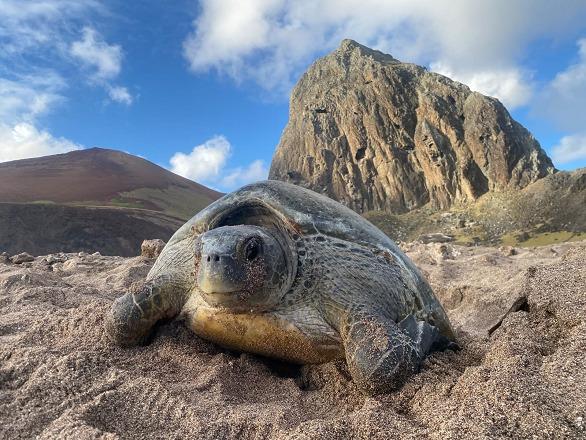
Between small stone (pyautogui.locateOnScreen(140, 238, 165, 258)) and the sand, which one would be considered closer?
the sand

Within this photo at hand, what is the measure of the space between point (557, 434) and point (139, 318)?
7.55 ft

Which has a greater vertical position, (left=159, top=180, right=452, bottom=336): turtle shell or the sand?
(left=159, top=180, right=452, bottom=336): turtle shell

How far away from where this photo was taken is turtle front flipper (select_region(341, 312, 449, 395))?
204 cm

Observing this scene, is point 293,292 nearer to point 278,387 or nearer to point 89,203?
point 278,387

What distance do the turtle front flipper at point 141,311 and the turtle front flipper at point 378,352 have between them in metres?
1.24

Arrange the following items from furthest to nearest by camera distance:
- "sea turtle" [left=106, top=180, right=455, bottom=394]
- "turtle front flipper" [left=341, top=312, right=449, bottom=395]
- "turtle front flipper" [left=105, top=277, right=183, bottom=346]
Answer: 1. "turtle front flipper" [left=105, top=277, right=183, bottom=346]
2. "sea turtle" [left=106, top=180, right=455, bottom=394]
3. "turtle front flipper" [left=341, top=312, right=449, bottom=395]

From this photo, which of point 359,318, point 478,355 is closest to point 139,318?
point 359,318

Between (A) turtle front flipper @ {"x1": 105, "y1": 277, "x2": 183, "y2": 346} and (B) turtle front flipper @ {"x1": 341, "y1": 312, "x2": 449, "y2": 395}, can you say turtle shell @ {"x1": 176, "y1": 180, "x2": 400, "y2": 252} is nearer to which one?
(A) turtle front flipper @ {"x1": 105, "y1": 277, "x2": 183, "y2": 346}

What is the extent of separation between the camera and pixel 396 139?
45469 millimetres

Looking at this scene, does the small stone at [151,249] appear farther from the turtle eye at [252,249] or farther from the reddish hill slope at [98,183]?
the reddish hill slope at [98,183]

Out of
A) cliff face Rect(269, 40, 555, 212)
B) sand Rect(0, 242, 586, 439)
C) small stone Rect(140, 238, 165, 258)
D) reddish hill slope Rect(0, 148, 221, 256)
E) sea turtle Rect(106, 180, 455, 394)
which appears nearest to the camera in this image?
sand Rect(0, 242, 586, 439)

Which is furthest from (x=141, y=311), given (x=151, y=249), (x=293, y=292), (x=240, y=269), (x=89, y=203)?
(x=89, y=203)

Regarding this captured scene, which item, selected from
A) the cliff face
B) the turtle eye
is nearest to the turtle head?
the turtle eye

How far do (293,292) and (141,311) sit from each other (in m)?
1.00
